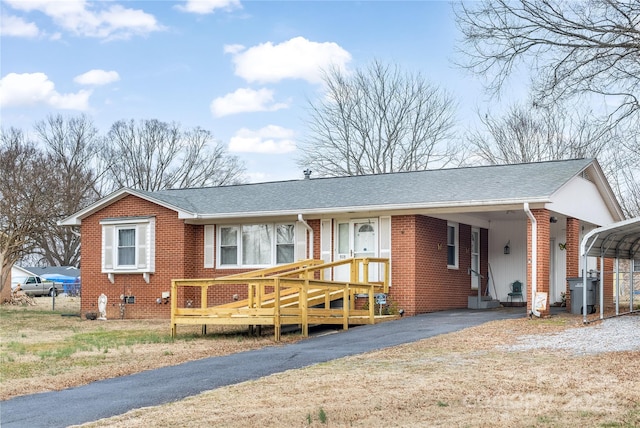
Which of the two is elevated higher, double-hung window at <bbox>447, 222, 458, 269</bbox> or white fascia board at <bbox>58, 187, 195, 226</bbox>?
white fascia board at <bbox>58, 187, 195, 226</bbox>

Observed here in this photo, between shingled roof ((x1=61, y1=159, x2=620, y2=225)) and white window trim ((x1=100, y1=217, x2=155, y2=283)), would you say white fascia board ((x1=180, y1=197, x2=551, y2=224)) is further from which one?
white window trim ((x1=100, y1=217, x2=155, y2=283))

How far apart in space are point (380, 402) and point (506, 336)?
6644 mm

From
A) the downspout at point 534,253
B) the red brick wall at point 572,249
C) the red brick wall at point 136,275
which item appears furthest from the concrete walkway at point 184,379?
the red brick wall at point 136,275

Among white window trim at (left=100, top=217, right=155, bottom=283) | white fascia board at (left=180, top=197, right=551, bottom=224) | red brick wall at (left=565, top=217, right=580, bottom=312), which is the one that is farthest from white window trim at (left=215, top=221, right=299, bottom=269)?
red brick wall at (left=565, top=217, right=580, bottom=312)

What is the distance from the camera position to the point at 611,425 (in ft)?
27.9

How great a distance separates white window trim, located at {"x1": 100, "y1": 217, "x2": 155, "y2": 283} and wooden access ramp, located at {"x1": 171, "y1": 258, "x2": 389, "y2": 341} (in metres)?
3.75

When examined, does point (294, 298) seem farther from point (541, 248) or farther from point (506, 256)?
point (506, 256)

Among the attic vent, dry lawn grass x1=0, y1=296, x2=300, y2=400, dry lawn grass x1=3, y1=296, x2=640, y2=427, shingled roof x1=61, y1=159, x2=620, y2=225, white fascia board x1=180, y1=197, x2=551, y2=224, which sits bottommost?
dry lawn grass x1=0, y1=296, x2=300, y2=400

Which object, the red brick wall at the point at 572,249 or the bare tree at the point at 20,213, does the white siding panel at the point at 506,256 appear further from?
the bare tree at the point at 20,213

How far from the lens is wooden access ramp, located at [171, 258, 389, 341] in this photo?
17531mm

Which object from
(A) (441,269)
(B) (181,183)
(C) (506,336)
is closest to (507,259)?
(A) (441,269)

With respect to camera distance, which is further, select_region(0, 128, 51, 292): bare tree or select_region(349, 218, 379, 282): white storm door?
select_region(0, 128, 51, 292): bare tree

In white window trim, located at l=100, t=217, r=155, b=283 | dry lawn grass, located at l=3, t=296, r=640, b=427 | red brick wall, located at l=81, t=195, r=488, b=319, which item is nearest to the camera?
dry lawn grass, located at l=3, t=296, r=640, b=427

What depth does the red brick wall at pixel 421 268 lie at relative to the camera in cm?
2192
